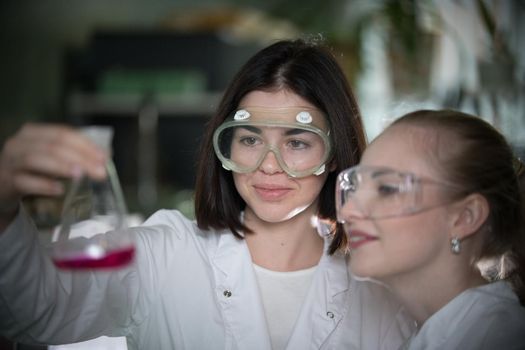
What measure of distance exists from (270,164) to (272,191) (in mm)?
81

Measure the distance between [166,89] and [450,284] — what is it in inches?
171

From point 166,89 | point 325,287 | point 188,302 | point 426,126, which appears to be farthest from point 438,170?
point 166,89

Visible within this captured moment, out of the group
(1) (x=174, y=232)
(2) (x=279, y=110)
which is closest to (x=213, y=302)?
(1) (x=174, y=232)

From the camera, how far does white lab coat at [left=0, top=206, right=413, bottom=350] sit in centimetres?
150

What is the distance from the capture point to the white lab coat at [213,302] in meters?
1.50

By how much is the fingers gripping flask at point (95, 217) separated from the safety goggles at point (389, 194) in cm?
50

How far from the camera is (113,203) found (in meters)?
1.01

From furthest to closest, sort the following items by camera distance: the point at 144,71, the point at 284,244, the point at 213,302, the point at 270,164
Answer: the point at 144,71 < the point at 284,244 < the point at 213,302 < the point at 270,164

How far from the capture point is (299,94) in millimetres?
1579

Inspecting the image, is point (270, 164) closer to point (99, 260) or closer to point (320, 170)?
point (320, 170)

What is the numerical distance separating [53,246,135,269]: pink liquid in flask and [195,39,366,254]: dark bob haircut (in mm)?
737

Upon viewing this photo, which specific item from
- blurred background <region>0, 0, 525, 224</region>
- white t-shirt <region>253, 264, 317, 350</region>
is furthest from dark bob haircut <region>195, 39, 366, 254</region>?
blurred background <region>0, 0, 525, 224</region>

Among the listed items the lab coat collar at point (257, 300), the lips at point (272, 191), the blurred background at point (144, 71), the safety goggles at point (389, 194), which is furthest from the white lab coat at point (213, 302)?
the blurred background at point (144, 71)

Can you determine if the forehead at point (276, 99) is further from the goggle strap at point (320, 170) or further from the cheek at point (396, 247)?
the cheek at point (396, 247)
